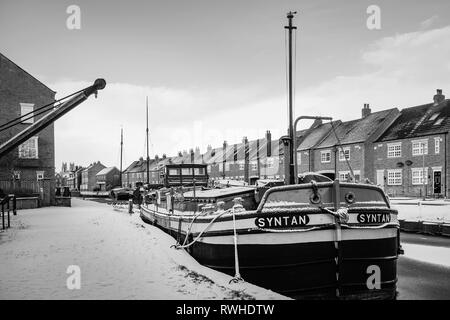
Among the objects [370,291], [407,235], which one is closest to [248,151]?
[407,235]

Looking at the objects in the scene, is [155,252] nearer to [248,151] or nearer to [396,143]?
[396,143]

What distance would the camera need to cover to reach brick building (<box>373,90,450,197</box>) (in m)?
31.8

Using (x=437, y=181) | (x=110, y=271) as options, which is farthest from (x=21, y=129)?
(x=437, y=181)

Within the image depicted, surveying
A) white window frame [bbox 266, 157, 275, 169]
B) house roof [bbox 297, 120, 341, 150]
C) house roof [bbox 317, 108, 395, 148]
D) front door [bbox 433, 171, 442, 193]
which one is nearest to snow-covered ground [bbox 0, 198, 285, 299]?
front door [bbox 433, 171, 442, 193]

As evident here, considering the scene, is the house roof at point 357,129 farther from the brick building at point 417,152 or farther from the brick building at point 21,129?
the brick building at point 21,129

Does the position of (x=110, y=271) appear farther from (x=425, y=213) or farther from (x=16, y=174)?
(x=16, y=174)

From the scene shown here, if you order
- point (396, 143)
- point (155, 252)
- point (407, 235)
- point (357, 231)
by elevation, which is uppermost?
point (396, 143)

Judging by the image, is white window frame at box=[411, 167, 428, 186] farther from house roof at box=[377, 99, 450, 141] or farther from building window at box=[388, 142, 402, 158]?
house roof at box=[377, 99, 450, 141]

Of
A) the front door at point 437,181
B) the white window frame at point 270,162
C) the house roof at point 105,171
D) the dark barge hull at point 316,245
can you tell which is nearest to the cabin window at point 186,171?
the dark barge hull at point 316,245

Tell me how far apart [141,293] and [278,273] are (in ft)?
8.09

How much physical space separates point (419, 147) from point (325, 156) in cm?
1104

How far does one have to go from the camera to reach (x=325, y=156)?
42.9 metres

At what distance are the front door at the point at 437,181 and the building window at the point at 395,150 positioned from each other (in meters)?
4.06
